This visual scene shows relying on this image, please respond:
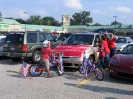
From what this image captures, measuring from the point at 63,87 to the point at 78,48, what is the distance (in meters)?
2.94

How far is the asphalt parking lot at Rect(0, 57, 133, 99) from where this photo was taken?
6.05 m

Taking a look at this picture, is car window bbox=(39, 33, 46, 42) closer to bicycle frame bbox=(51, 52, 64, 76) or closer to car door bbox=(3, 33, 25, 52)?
car door bbox=(3, 33, 25, 52)

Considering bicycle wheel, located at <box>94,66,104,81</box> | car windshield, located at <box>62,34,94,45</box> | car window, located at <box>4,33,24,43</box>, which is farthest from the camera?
car window, located at <box>4,33,24,43</box>

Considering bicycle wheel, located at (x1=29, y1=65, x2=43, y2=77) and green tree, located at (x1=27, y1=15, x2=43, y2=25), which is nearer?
bicycle wheel, located at (x1=29, y1=65, x2=43, y2=77)

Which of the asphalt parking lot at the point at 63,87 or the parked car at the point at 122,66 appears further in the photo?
the parked car at the point at 122,66

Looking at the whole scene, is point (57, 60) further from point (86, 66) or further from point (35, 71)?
point (86, 66)

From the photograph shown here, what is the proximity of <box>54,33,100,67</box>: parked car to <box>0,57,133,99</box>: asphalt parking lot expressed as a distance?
0.67 m

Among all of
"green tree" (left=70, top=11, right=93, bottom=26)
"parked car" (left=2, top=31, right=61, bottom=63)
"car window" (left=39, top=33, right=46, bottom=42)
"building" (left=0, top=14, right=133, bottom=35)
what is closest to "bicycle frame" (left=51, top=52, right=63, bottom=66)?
"parked car" (left=2, top=31, right=61, bottom=63)

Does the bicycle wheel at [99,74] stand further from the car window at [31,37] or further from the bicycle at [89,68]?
the car window at [31,37]

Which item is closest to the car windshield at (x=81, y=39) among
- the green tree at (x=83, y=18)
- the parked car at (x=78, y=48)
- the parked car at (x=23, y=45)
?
the parked car at (x=78, y=48)

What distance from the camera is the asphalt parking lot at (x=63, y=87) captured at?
6.05 metres

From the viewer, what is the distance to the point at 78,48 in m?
9.47

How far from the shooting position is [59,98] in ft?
19.0

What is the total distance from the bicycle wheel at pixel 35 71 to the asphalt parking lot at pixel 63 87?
19 centimetres
